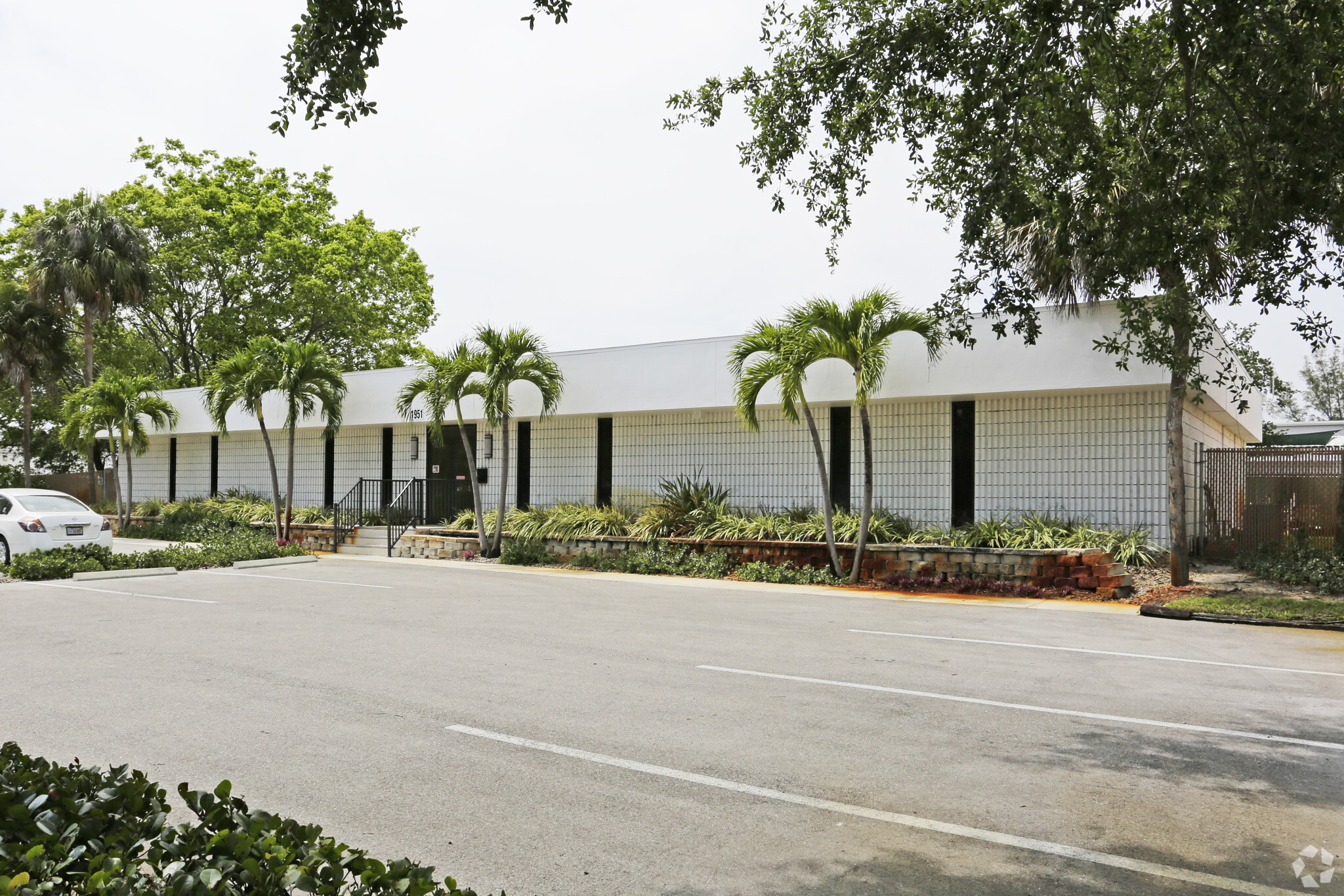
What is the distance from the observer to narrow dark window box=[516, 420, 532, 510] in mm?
23141

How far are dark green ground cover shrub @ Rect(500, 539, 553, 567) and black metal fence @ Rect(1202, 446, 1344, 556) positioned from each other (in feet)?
41.4

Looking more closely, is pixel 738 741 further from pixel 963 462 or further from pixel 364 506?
pixel 364 506

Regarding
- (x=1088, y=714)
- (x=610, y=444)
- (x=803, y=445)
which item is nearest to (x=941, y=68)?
(x=1088, y=714)

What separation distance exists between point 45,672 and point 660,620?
618 cm

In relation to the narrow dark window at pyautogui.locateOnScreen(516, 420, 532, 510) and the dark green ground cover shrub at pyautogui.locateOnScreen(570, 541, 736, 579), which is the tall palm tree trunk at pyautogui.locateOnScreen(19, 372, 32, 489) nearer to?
the narrow dark window at pyautogui.locateOnScreen(516, 420, 532, 510)

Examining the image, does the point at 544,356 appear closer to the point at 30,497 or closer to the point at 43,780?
the point at 30,497

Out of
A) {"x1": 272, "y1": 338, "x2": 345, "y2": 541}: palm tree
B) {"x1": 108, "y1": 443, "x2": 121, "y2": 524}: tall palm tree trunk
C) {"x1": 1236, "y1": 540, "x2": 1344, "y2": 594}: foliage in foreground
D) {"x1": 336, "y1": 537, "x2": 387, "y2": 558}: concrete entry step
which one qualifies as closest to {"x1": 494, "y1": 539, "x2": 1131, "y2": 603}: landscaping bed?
{"x1": 1236, "y1": 540, "x2": 1344, "y2": 594}: foliage in foreground

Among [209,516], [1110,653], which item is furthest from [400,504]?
[1110,653]

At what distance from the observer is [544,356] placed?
20.3 metres

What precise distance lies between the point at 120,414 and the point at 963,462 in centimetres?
2376

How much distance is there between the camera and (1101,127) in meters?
8.31

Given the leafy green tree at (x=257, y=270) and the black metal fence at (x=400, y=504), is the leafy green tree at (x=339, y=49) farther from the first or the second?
the leafy green tree at (x=257, y=270)

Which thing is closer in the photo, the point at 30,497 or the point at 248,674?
the point at 248,674

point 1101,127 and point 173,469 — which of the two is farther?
point 173,469
